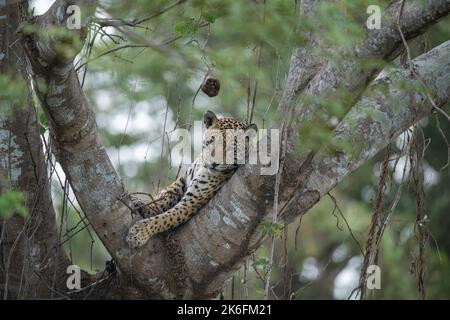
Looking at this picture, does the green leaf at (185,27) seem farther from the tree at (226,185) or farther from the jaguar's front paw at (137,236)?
the jaguar's front paw at (137,236)

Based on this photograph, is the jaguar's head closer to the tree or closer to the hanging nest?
the hanging nest

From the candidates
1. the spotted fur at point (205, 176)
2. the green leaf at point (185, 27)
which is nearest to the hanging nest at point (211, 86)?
the green leaf at point (185, 27)

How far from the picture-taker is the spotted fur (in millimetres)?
8809

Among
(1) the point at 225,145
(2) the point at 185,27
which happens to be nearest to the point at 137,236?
(2) the point at 185,27

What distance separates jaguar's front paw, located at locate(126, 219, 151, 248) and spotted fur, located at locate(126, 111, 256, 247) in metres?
0.42

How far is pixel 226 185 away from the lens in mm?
7621

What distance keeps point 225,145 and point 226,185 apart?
2416 millimetres

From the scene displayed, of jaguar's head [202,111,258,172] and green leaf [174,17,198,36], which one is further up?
jaguar's head [202,111,258,172]

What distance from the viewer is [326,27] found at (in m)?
6.15

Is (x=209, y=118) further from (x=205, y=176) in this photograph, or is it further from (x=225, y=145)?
(x=205, y=176)

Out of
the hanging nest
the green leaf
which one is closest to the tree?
the green leaf
